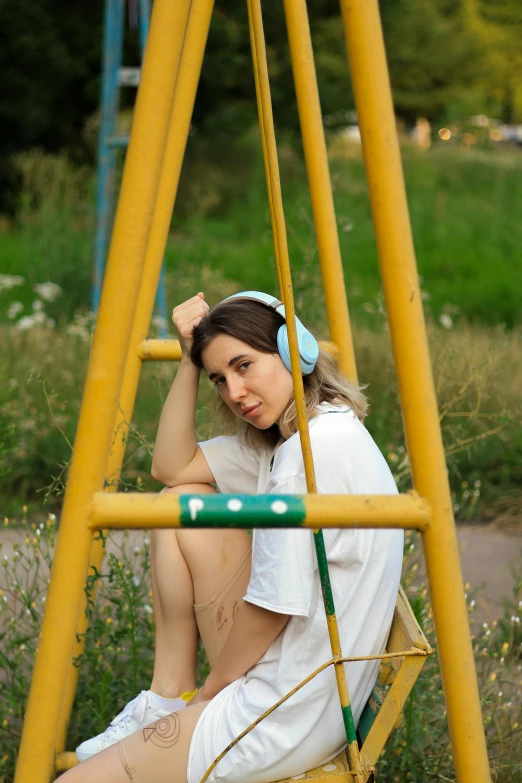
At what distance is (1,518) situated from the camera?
12.1ft

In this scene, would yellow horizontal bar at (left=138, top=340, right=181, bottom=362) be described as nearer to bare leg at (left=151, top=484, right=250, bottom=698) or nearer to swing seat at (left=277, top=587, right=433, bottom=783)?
bare leg at (left=151, top=484, right=250, bottom=698)

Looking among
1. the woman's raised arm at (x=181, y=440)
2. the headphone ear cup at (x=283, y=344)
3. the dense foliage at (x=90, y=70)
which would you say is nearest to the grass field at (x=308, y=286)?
the woman's raised arm at (x=181, y=440)

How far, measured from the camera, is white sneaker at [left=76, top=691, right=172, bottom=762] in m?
1.84

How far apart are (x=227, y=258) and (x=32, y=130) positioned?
3.90 m

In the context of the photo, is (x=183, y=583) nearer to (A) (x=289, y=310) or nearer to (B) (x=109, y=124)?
(A) (x=289, y=310)

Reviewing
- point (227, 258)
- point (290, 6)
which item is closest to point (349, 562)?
point (290, 6)

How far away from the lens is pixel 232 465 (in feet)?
7.04

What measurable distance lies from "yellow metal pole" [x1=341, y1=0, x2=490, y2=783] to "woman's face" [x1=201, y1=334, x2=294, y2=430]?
0.58m

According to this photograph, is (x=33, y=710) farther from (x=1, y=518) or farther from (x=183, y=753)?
(x=1, y=518)

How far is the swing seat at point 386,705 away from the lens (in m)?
1.55

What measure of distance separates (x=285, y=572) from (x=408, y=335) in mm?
486

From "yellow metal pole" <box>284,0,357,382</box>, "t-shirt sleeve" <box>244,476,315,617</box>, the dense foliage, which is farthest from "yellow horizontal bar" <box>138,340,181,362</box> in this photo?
the dense foliage

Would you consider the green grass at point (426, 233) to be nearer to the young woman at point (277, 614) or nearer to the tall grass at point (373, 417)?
the tall grass at point (373, 417)

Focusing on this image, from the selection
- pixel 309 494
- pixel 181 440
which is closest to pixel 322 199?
pixel 181 440
